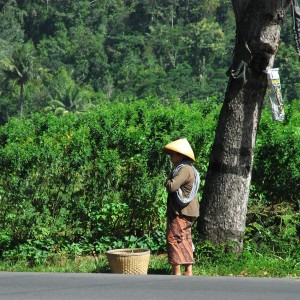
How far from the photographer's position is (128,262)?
324 inches

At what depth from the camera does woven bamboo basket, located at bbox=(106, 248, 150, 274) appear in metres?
8.22

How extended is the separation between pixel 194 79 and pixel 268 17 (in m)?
85.4

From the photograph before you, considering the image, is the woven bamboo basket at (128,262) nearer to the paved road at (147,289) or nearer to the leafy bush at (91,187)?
the leafy bush at (91,187)

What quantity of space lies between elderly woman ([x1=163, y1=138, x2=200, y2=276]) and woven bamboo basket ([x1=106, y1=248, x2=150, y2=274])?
27 centimetres

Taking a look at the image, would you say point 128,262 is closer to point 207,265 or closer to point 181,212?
point 181,212

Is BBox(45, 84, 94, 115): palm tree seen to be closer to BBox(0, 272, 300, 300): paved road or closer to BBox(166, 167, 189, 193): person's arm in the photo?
BBox(166, 167, 189, 193): person's arm

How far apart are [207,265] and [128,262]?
85 centimetres

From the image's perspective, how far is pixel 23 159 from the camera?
31.0 feet

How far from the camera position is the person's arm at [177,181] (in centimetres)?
809

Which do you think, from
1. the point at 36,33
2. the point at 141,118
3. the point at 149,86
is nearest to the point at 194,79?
the point at 149,86

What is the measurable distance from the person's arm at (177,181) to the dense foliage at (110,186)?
54.8 inches

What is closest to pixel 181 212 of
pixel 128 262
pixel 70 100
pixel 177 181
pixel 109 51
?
pixel 177 181

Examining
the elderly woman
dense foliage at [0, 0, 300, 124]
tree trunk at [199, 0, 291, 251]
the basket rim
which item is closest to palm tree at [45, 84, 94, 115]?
dense foliage at [0, 0, 300, 124]

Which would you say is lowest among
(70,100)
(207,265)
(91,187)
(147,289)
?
(207,265)
